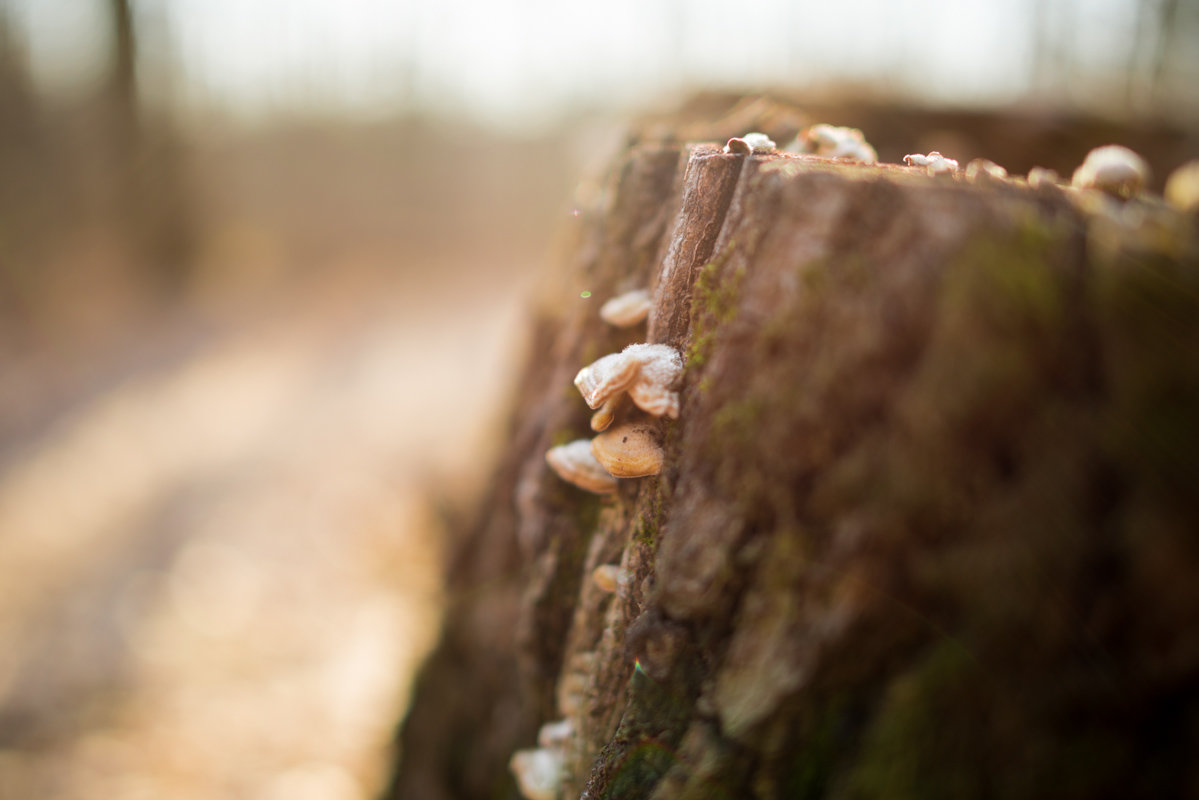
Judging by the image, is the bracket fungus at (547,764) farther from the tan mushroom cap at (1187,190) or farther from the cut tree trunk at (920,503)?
the tan mushroom cap at (1187,190)

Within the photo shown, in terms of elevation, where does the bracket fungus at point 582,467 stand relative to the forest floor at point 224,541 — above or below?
above

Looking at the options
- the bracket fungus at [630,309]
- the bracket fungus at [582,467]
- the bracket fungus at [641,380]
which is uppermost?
the bracket fungus at [630,309]

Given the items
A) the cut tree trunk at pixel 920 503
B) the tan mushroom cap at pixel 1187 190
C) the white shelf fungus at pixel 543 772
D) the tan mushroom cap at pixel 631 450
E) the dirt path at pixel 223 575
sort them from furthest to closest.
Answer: the dirt path at pixel 223 575, the white shelf fungus at pixel 543 772, the tan mushroom cap at pixel 631 450, the tan mushroom cap at pixel 1187 190, the cut tree trunk at pixel 920 503

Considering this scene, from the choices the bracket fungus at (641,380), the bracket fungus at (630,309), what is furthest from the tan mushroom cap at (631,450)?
the bracket fungus at (630,309)

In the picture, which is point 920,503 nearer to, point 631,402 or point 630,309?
point 631,402

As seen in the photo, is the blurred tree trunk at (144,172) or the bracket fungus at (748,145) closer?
the bracket fungus at (748,145)

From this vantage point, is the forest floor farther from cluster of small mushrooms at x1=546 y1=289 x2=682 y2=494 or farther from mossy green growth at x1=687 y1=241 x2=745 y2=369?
mossy green growth at x1=687 y1=241 x2=745 y2=369

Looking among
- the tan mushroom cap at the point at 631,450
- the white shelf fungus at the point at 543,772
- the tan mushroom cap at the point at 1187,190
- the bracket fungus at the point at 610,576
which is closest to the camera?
the tan mushroom cap at the point at 1187,190
